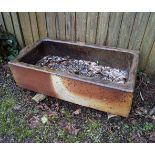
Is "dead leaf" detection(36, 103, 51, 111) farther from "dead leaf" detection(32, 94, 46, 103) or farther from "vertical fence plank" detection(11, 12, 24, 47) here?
"vertical fence plank" detection(11, 12, 24, 47)

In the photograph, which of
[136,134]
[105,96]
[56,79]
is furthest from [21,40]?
[136,134]

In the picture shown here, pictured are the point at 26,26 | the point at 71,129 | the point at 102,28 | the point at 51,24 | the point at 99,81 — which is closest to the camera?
the point at 99,81

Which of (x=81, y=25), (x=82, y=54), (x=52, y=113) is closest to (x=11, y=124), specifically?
(x=52, y=113)

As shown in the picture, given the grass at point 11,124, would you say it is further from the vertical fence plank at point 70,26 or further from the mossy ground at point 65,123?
the vertical fence plank at point 70,26

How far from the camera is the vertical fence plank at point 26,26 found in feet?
10.4

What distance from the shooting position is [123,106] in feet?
7.47

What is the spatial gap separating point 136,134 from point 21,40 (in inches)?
94.4

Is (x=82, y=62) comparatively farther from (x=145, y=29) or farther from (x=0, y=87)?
(x=0, y=87)

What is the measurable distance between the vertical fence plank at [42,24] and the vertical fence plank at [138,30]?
53.0 inches

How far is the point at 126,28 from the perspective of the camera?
281 cm

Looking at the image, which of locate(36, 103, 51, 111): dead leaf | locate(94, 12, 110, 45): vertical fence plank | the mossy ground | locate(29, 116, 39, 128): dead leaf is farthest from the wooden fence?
locate(29, 116, 39, 128): dead leaf

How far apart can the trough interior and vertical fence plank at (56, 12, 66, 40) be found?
190 millimetres

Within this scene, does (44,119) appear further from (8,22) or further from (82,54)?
(8,22)

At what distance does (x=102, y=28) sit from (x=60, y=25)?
655mm
